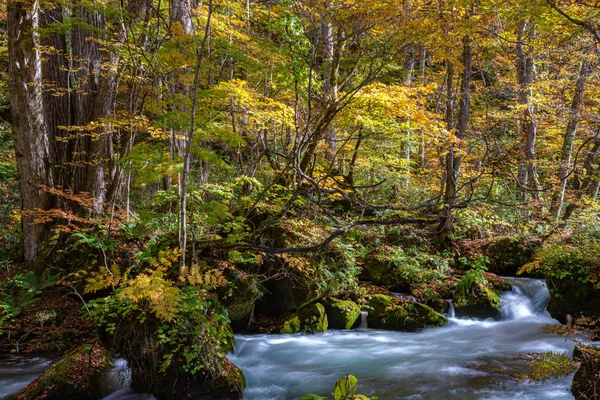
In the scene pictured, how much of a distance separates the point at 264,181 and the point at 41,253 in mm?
5132

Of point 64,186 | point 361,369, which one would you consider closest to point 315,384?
point 361,369

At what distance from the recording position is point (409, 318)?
7855 millimetres

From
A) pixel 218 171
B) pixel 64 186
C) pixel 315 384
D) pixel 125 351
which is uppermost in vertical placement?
pixel 218 171

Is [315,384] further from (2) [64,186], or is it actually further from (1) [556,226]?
(1) [556,226]

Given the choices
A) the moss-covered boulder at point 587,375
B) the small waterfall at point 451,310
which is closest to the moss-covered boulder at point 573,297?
the small waterfall at point 451,310

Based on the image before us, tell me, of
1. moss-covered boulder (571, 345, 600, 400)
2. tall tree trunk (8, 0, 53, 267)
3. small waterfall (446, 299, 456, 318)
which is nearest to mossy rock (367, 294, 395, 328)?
small waterfall (446, 299, 456, 318)

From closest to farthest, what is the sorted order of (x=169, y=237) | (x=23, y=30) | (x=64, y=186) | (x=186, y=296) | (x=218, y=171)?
(x=186, y=296)
(x=169, y=237)
(x=23, y=30)
(x=64, y=186)
(x=218, y=171)

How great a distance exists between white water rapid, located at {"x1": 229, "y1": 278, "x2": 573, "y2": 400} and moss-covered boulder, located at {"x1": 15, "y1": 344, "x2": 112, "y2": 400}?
1.95 metres

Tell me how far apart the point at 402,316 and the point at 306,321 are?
196cm

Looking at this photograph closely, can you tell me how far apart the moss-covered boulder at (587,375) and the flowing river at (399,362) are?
2.34 feet

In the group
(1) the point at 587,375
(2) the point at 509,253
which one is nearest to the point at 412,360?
(1) the point at 587,375

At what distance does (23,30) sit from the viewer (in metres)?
7.78

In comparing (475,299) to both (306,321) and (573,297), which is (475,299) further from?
(306,321)

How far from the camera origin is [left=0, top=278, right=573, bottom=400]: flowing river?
5.46 metres
